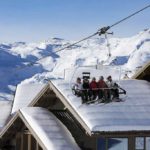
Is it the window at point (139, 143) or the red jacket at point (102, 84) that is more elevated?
the red jacket at point (102, 84)

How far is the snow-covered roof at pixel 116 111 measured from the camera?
2525 centimetres

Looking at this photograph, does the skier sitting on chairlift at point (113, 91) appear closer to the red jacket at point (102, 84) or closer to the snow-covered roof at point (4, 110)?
the red jacket at point (102, 84)

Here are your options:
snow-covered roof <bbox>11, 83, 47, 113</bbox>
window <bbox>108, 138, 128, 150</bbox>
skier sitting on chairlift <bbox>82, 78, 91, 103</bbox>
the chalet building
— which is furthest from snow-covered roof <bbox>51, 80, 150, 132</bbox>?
snow-covered roof <bbox>11, 83, 47, 113</bbox>

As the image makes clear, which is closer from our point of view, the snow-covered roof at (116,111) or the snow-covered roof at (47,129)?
the snow-covered roof at (116,111)

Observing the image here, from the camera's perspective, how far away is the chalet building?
25547 mm

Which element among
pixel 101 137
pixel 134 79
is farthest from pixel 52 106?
pixel 101 137

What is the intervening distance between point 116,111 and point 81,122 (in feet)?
6.40

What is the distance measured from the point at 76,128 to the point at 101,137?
4598 millimetres

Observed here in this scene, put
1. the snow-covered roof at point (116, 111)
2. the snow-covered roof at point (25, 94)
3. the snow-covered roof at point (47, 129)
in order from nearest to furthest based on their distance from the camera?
the snow-covered roof at point (116, 111) < the snow-covered roof at point (47, 129) < the snow-covered roof at point (25, 94)

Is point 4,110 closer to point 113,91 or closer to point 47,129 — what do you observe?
point 47,129

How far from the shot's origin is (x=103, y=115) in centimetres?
2617

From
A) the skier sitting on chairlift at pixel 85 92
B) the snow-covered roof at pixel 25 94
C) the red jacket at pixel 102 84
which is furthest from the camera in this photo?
the snow-covered roof at pixel 25 94

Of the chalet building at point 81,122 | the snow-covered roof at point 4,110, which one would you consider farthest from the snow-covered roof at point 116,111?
the snow-covered roof at point 4,110

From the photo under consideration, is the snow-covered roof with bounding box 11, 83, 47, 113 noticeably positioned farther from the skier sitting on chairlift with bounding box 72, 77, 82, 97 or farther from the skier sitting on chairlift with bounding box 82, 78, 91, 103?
the skier sitting on chairlift with bounding box 82, 78, 91, 103
